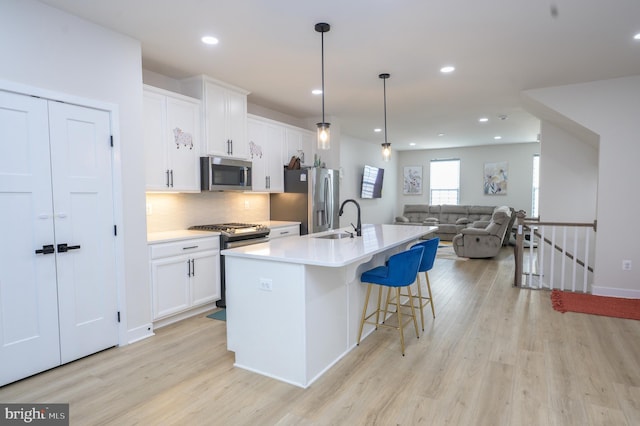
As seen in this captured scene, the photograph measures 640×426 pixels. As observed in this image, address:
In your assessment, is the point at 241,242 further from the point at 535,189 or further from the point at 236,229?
the point at 535,189

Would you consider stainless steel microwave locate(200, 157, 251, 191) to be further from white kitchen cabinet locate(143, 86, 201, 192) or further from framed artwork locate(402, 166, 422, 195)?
framed artwork locate(402, 166, 422, 195)

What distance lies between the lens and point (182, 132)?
12.8ft

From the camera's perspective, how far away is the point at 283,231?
5.04 metres

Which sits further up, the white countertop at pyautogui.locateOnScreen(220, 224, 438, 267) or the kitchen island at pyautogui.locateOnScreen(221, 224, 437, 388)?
the white countertop at pyautogui.locateOnScreen(220, 224, 438, 267)

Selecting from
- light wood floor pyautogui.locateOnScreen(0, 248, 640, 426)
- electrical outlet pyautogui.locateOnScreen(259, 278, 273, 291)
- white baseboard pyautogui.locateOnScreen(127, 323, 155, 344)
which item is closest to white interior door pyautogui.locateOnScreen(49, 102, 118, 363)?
white baseboard pyautogui.locateOnScreen(127, 323, 155, 344)

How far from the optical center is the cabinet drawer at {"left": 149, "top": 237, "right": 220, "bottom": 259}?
3408 mm

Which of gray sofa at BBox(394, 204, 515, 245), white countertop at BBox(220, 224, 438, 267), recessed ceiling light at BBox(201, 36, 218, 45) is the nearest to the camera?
white countertop at BBox(220, 224, 438, 267)

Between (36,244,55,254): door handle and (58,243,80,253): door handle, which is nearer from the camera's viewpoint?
(36,244,55,254): door handle

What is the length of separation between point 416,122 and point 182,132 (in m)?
4.56

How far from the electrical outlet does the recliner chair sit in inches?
225

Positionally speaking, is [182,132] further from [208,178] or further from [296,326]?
[296,326]

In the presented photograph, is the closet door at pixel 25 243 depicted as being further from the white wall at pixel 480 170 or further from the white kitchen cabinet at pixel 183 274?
the white wall at pixel 480 170

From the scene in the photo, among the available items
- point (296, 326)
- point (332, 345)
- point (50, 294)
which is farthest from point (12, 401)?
point (332, 345)

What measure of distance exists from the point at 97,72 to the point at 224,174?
1.65 m
